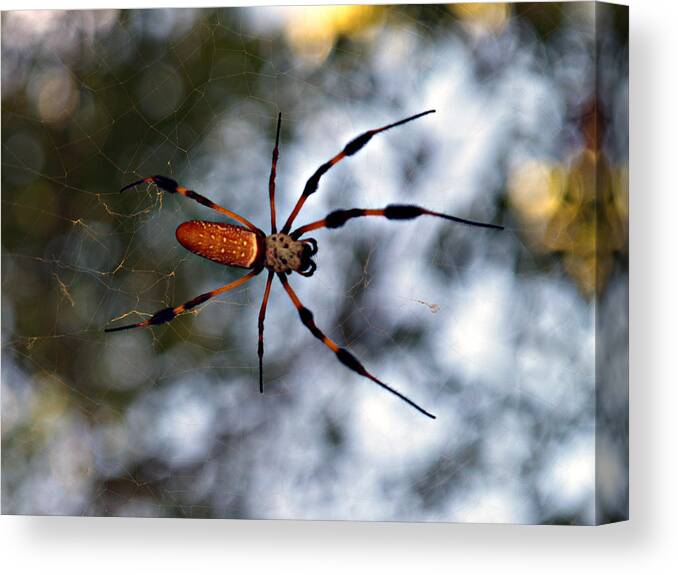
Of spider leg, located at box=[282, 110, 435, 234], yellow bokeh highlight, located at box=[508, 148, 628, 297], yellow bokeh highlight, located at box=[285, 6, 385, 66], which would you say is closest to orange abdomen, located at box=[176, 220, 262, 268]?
spider leg, located at box=[282, 110, 435, 234]

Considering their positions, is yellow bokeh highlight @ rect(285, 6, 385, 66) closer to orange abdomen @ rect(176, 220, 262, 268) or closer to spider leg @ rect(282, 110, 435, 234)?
spider leg @ rect(282, 110, 435, 234)

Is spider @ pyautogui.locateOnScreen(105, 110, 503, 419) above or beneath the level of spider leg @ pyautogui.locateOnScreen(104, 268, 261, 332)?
above

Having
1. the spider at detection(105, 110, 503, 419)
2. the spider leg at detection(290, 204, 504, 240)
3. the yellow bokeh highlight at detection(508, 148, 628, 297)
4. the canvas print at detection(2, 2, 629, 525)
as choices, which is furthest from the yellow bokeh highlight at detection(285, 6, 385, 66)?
the yellow bokeh highlight at detection(508, 148, 628, 297)

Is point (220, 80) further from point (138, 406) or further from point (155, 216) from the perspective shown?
point (138, 406)

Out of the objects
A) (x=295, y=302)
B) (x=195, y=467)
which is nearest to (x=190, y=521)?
(x=195, y=467)

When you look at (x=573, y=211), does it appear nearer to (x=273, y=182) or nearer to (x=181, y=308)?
(x=273, y=182)

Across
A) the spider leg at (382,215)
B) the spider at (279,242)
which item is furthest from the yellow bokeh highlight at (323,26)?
the spider leg at (382,215)

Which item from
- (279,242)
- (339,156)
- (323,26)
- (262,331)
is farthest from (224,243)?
(323,26)

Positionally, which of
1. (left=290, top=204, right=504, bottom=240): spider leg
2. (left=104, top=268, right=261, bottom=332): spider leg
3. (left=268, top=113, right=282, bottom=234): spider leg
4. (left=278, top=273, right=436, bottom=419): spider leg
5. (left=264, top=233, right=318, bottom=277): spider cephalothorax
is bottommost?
(left=278, top=273, right=436, bottom=419): spider leg

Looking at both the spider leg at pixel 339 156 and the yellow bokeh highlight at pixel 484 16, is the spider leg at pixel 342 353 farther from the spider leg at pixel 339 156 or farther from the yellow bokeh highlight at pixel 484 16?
the yellow bokeh highlight at pixel 484 16
